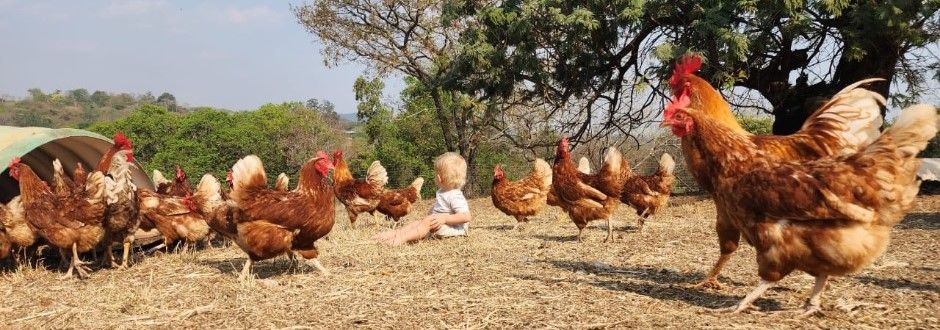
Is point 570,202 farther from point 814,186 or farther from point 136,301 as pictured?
point 136,301

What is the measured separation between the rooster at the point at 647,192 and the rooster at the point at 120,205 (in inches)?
250

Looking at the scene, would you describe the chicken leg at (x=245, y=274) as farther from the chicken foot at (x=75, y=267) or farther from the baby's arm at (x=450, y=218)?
the baby's arm at (x=450, y=218)

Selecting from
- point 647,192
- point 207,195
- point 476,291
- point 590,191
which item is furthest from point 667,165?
point 207,195

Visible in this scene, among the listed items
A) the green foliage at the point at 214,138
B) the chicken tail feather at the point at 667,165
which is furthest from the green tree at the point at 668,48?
the green foliage at the point at 214,138

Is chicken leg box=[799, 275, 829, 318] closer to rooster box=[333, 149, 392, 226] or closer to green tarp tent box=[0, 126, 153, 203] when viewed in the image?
green tarp tent box=[0, 126, 153, 203]

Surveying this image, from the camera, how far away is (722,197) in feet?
13.4

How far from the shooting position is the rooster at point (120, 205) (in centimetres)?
667

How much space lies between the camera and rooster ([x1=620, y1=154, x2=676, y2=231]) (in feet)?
28.8

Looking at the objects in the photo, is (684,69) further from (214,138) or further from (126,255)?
(214,138)

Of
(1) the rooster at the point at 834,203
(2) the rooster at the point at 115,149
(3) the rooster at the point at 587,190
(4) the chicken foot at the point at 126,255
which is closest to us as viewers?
(1) the rooster at the point at 834,203

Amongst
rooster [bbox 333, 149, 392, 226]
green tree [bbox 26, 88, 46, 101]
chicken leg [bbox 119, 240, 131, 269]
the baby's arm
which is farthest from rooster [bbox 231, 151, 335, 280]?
green tree [bbox 26, 88, 46, 101]

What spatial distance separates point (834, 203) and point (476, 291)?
2.47 meters

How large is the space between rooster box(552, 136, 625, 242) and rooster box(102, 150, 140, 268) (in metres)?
5.23

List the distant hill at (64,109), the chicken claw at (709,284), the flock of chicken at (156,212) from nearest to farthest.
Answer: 1. the chicken claw at (709,284)
2. the flock of chicken at (156,212)
3. the distant hill at (64,109)
